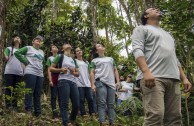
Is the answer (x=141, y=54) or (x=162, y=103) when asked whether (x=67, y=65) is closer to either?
(x=141, y=54)

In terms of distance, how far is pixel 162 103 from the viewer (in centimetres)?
375

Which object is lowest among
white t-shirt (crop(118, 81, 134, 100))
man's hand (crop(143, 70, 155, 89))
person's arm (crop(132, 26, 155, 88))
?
white t-shirt (crop(118, 81, 134, 100))

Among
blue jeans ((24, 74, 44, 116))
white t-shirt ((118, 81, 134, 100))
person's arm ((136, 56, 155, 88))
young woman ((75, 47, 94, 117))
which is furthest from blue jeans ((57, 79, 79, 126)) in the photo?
white t-shirt ((118, 81, 134, 100))

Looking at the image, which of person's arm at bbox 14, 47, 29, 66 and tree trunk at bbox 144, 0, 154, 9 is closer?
person's arm at bbox 14, 47, 29, 66

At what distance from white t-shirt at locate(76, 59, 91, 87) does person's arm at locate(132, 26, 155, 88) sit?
3871 mm

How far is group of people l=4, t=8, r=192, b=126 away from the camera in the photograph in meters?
3.83

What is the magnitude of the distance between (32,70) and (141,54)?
11.5 ft

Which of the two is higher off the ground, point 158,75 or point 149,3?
point 149,3

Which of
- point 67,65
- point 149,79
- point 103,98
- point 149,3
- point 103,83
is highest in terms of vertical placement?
point 149,3

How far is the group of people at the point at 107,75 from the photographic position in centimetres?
383

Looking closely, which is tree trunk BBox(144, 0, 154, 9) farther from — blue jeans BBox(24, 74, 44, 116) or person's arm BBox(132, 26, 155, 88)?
person's arm BBox(132, 26, 155, 88)

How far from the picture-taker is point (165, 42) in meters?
4.12

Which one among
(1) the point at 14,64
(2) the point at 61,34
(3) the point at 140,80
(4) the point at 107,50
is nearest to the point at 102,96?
(1) the point at 14,64

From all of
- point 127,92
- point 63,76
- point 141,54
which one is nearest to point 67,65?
point 63,76
